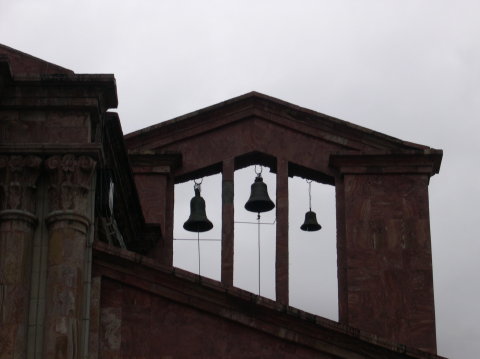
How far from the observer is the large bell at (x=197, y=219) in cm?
3119

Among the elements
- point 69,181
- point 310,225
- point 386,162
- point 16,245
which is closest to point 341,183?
point 386,162

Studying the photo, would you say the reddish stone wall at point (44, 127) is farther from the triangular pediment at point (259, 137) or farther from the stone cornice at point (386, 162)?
the stone cornice at point (386, 162)

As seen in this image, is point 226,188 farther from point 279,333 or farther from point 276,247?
point 279,333

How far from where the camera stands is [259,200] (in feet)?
100

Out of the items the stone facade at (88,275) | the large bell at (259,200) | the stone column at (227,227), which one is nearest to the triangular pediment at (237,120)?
the stone column at (227,227)

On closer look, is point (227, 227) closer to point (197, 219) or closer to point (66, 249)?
point (197, 219)

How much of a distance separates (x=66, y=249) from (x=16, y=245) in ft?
2.46

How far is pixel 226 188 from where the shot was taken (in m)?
31.0

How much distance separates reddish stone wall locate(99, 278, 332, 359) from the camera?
76.2ft

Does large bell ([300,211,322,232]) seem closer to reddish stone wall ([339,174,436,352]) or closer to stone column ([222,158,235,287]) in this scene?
reddish stone wall ([339,174,436,352])

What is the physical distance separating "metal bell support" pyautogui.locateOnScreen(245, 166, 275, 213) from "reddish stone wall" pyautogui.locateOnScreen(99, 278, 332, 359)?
743 cm

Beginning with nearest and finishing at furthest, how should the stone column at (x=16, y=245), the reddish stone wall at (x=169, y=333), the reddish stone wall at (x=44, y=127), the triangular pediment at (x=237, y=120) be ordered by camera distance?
the stone column at (x=16, y=245) < the reddish stone wall at (x=169, y=333) < the reddish stone wall at (x=44, y=127) < the triangular pediment at (x=237, y=120)

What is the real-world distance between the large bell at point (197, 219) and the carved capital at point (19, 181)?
797cm

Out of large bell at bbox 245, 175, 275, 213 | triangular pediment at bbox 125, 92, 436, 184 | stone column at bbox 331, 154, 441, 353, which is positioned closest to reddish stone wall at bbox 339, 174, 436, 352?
stone column at bbox 331, 154, 441, 353
